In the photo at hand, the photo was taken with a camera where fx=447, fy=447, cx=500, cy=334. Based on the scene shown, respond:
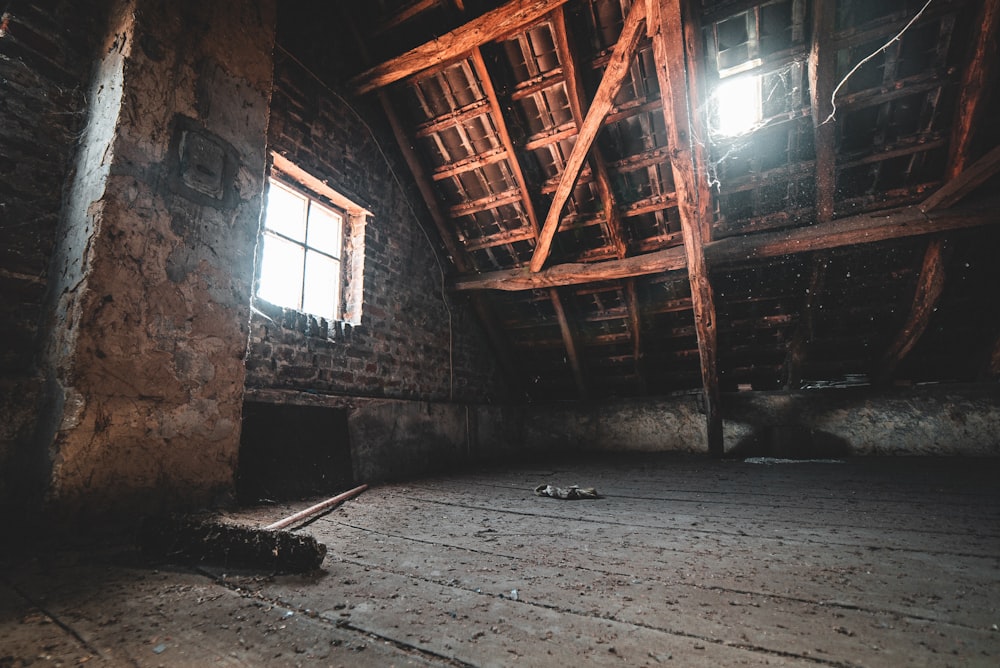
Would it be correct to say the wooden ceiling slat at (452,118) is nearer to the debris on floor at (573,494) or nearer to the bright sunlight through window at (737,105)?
the bright sunlight through window at (737,105)

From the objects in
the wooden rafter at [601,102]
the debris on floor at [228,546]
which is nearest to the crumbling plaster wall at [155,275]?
the debris on floor at [228,546]

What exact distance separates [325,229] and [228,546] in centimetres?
282

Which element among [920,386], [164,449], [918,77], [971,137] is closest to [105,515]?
[164,449]

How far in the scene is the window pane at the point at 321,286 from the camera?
355 cm

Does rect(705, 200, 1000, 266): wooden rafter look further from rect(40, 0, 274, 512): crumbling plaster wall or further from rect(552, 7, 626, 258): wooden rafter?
rect(40, 0, 274, 512): crumbling plaster wall

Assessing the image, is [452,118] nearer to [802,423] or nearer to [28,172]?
[28,172]

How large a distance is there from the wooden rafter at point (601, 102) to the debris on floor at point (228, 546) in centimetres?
320

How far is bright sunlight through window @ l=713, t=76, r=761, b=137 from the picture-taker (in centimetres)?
339

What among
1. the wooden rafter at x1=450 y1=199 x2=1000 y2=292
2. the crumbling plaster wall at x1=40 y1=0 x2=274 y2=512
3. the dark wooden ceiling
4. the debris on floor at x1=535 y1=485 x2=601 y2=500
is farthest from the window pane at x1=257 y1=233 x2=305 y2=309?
the debris on floor at x1=535 y1=485 x2=601 y2=500

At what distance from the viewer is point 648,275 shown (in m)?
4.59

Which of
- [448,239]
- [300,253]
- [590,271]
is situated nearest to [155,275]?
[300,253]

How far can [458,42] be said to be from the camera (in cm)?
340

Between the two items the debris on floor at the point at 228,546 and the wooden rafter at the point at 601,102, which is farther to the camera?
the wooden rafter at the point at 601,102

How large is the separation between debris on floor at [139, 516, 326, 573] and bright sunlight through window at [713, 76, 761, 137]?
392cm
